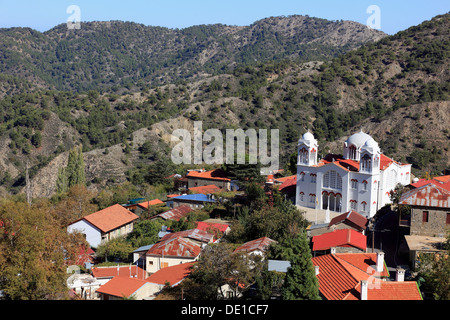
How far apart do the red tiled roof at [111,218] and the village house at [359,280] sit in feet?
57.8

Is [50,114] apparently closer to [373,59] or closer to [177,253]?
[373,59]

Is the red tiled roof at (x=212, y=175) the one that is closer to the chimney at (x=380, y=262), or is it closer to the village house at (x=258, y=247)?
the village house at (x=258, y=247)

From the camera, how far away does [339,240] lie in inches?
1025

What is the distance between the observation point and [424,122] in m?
72.8

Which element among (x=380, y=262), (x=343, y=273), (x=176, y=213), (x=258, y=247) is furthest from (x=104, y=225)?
(x=380, y=262)

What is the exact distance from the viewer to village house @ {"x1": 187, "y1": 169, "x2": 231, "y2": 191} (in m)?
47.5

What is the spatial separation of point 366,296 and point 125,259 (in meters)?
16.9

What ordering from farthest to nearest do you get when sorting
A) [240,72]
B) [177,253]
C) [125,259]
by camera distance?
[240,72] < [125,259] < [177,253]

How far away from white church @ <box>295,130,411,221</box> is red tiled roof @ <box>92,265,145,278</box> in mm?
15977

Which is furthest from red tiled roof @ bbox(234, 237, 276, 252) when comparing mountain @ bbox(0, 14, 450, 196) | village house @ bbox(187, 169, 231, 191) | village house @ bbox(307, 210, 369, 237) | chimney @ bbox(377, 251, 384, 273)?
mountain @ bbox(0, 14, 450, 196)

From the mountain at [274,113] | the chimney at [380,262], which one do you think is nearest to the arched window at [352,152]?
the chimney at [380,262]
